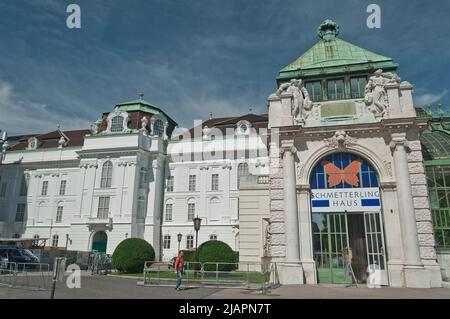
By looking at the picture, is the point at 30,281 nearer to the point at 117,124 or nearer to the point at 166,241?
the point at 166,241

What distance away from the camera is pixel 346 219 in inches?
737

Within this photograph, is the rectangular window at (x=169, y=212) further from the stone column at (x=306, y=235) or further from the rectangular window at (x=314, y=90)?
the stone column at (x=306, y=235)

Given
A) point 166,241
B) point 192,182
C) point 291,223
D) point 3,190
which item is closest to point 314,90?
point 291,223

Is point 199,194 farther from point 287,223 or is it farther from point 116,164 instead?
point 287,223

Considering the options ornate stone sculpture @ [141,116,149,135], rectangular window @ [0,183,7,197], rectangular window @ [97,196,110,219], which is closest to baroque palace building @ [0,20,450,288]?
ornate stone sculpture @ [141,116,149,135]

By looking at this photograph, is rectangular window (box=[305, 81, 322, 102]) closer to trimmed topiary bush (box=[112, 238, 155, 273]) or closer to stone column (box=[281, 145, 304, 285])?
stone column (box=[281, 145, 304, 285])

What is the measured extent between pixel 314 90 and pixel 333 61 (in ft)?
9.12

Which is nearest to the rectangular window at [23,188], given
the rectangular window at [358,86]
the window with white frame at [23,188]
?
the window with white frame at [23,188]

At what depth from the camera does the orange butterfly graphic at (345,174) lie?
1920cm

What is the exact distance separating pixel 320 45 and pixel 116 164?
32.4 metres
